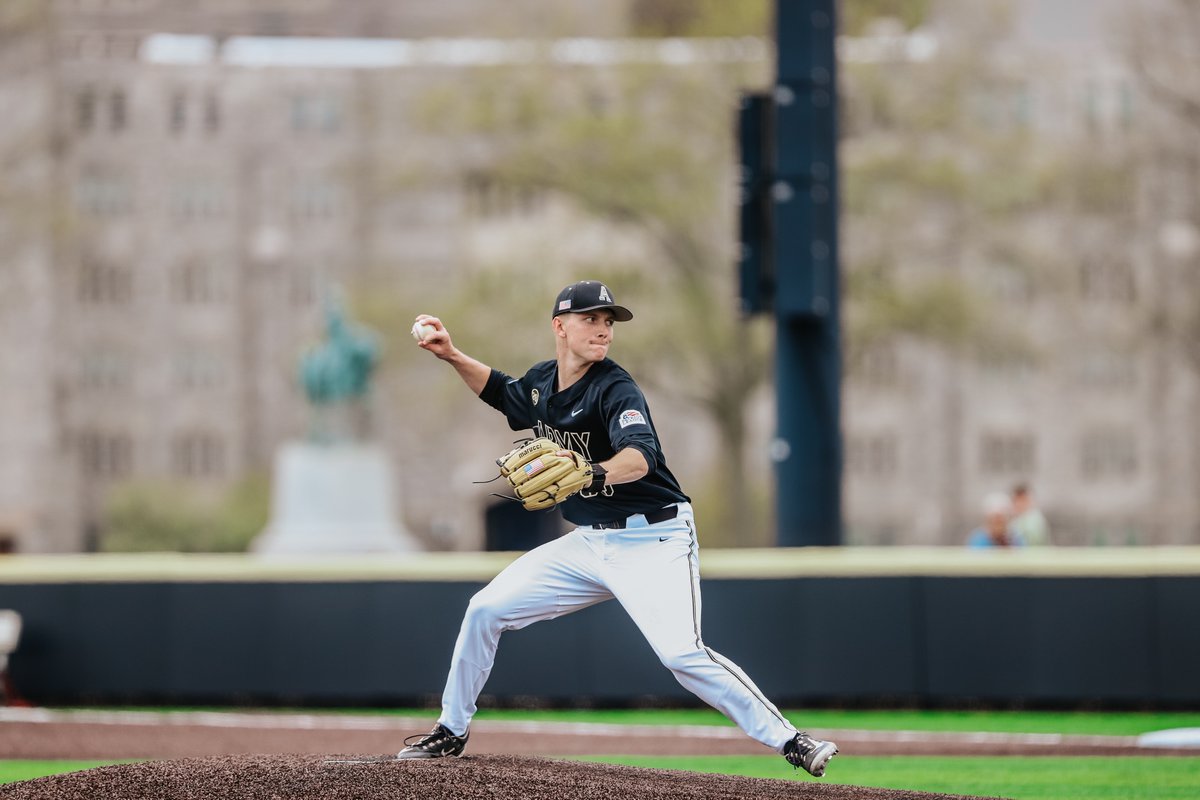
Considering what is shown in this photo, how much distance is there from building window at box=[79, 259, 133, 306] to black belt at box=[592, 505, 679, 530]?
56754mm

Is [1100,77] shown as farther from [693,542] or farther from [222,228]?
[693,542]

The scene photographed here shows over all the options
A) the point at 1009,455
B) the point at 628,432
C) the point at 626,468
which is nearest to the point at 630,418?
the point at 628,432

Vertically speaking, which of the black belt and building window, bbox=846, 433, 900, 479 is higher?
the black belt

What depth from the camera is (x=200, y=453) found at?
61219 millimetres

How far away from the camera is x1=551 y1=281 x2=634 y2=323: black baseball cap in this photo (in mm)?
6414

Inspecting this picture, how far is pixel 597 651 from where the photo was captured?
1241 centimetres

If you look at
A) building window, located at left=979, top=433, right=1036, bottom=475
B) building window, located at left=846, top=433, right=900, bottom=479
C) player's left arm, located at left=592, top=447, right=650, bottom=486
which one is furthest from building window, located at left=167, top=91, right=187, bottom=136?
player's left arm, located at left=592, top=447, right=650, bottom=486

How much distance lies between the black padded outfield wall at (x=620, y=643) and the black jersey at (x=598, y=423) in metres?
5.63

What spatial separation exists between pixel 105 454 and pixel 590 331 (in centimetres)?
5724

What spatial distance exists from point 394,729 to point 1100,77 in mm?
50369

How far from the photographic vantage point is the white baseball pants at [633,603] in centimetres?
645

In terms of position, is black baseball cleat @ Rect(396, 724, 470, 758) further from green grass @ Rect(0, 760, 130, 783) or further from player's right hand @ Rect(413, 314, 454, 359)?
green grass @ Rect(0, 760, 130, 783)

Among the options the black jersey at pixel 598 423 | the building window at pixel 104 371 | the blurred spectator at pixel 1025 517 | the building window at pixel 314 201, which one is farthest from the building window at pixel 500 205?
the black jersey at pixel 598 423

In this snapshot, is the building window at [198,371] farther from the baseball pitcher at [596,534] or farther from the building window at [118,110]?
the baseball pitcher at [596,534]
